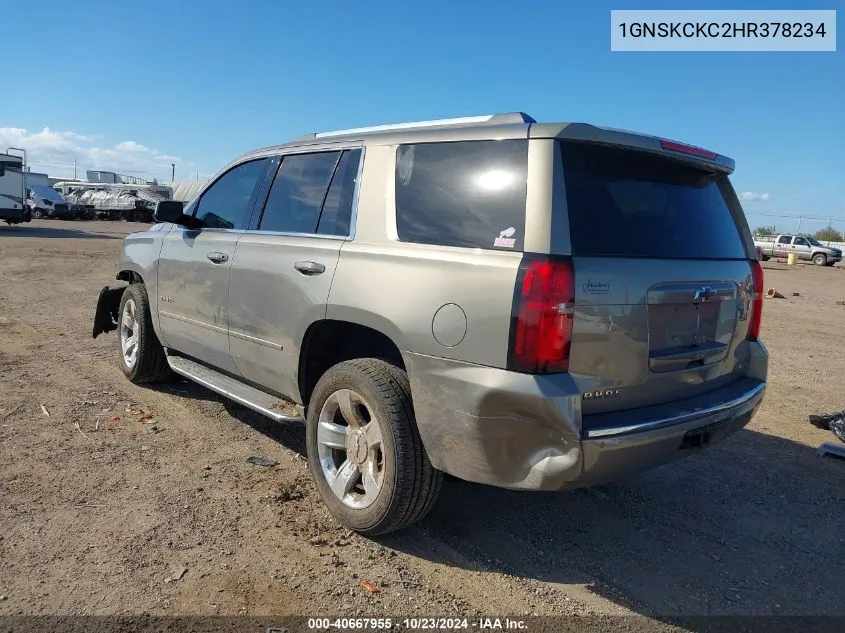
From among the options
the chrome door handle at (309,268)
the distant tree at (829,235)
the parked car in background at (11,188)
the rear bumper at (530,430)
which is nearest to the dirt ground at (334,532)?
the rear bumper at (530,430)

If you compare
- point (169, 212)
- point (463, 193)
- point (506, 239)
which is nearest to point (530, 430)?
point (506, 239)

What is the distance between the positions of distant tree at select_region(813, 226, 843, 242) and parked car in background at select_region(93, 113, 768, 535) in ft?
269

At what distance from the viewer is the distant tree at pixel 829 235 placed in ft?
241

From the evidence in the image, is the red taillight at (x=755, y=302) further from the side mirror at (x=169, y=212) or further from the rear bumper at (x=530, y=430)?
the side mirror at (x=169, y=212)

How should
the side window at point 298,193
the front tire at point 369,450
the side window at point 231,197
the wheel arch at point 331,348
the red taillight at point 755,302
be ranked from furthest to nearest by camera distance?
the side window at point 231,197
the side window at point 298,193
the red taillight at point 755,302
the wheel arch at point 331,348
the front tire at point 369,450

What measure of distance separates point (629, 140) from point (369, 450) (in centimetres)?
192

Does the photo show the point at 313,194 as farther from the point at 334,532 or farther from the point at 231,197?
the point at 334,532

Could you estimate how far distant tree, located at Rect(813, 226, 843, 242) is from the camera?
73438 mm

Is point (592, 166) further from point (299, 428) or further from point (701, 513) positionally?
point (299, 428)

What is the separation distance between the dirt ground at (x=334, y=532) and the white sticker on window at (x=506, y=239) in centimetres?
152

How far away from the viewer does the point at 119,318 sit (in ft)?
19.9

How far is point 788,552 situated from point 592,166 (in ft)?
7.40

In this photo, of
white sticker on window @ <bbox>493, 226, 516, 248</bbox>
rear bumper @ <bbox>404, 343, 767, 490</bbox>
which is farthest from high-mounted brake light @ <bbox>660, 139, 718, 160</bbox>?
rear bumper @ <bbox>404, 343, 767, 490</bbox>

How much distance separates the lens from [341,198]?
12.2 feet
